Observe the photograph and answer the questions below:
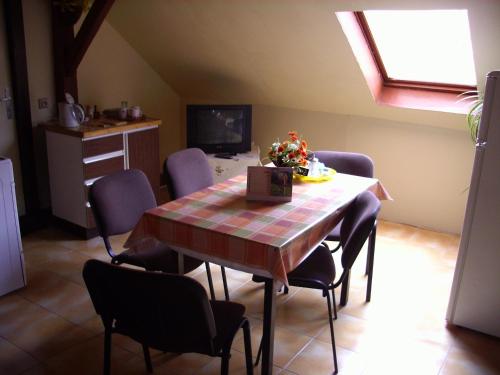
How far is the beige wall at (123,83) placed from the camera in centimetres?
439

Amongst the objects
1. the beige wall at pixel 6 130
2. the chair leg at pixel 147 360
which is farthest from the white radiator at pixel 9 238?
the chair leg at pixel 147 360

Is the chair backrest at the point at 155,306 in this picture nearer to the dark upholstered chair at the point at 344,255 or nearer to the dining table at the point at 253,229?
the dining table at the point at 253,229

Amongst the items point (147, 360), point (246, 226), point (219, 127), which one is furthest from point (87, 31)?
point (147, 360)

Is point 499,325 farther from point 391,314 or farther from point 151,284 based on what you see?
point 151,284

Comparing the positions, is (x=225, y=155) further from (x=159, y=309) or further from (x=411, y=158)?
(x=159, y=309)

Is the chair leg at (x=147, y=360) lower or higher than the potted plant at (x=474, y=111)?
lower

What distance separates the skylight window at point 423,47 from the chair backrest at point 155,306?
2714mm

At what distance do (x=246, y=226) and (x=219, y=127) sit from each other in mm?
2428

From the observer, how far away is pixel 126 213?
283 centimetres

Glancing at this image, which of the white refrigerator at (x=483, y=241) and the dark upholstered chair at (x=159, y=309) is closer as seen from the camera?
the dark upholstered chair at (x=159, y=309)

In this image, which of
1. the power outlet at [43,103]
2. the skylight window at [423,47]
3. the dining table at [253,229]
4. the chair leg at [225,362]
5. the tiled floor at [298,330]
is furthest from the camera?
the power outlet at [43,103]

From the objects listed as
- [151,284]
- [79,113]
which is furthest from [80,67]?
[151,284]

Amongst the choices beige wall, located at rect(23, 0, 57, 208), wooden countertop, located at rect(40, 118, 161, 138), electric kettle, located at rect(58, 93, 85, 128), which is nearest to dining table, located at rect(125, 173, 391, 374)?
wooden countertop, located at rect(40, 118, 161, 138)

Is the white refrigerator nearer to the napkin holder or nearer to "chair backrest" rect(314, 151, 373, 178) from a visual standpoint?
"chair backrest" rect(314, 151, 373, 178)
